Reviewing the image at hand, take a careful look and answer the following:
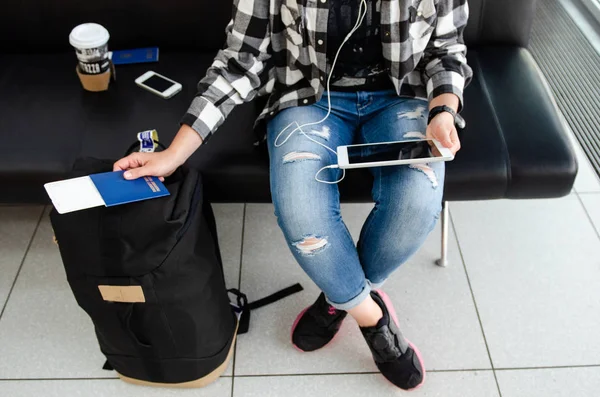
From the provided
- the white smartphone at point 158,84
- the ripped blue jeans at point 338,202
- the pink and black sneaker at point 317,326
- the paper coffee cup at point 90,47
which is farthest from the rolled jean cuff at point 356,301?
the paper coffee cup at point 90,47

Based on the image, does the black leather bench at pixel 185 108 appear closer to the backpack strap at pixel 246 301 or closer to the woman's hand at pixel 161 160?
the woman's hand at pixel 161 160

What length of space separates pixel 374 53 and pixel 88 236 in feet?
2.45

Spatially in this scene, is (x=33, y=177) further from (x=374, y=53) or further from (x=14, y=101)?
(x=374, y=53)

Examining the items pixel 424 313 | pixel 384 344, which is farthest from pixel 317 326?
pixel 424 313

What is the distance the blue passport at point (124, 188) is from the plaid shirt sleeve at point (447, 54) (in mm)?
654

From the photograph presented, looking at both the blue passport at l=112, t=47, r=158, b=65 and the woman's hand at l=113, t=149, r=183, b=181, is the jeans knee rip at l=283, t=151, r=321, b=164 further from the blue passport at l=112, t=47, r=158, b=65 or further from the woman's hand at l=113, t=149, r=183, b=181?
the blue passport at l=112, t=47, r=158, b=65

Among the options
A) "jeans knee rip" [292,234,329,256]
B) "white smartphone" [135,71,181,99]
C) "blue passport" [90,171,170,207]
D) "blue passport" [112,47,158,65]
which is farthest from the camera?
"blue passport" [112,47,158,65]

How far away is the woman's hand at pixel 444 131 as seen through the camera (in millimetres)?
1266

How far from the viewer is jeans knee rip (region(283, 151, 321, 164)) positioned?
129cm

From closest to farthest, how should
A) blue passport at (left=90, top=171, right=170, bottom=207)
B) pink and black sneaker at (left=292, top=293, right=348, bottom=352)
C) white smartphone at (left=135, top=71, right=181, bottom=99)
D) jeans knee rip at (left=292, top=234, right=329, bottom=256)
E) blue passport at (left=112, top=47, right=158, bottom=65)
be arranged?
blue passport at (left=90, top=171, right=170, bottom=207) → jeans knee rip at (left=292, top=234, right=329, bottom=256) → pink and black sneaker at (left=292, top=293, right=348, bottom=352) → white smartphone at (left=135, top=71, right=181, bottom=99) → blue passport at (left=112, top=47, right=158, bottom=65)

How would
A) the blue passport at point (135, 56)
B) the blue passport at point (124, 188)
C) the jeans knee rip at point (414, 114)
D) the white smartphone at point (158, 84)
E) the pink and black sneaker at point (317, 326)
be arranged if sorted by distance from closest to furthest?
Result: the blue passport at point (124, 188) < the jeans knee rip at point (414, 114) < the pink and black sneaker at point (317, 326) < the white smartphone at point (158, 84) < the blue passport at point (135, 56)

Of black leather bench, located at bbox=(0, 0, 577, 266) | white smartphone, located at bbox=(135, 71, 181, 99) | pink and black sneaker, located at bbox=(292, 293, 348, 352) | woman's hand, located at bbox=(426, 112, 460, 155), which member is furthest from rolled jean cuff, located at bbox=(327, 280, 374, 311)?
white smartphone, located at bbox=(135, 71, 181, 99)

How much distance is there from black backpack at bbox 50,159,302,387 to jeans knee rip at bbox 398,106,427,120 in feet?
1.61

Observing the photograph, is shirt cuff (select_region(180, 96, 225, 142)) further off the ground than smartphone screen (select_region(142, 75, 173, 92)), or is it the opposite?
shirt cuff (select_region(180, 96, 225, 142))
